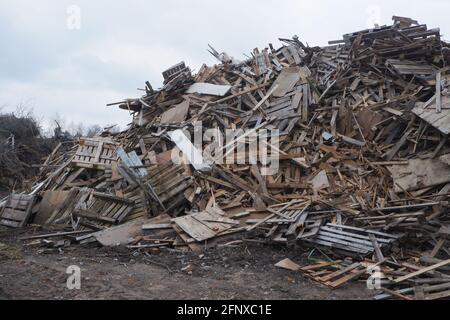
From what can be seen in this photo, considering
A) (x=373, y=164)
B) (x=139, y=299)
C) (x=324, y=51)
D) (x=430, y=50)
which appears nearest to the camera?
(x=139, y=299)

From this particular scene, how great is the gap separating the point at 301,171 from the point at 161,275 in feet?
14.4

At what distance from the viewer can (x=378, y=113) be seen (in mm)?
10547

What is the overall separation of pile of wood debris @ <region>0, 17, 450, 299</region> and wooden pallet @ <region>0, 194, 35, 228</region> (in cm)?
3

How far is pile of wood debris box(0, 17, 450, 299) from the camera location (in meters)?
7.49

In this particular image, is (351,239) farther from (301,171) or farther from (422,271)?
(301,171)

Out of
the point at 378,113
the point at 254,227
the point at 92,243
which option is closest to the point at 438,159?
the point at 378,113

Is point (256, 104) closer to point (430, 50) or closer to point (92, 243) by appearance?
point (430, 50)

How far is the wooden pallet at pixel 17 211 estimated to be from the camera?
34.1 feet

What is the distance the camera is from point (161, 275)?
6.85 metres

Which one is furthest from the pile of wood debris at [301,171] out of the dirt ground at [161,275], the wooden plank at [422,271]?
the dirt ground at [161,275]

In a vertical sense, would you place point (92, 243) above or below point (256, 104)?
below

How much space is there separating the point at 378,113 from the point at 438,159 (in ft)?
6.99

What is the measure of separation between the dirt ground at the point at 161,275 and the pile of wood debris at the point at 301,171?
327 millimetres

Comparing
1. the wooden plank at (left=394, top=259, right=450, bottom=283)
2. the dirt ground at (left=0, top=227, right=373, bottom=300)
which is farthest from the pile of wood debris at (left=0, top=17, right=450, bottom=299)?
the dirt ground at (left=0, top=227, right=373, bottom=300)
